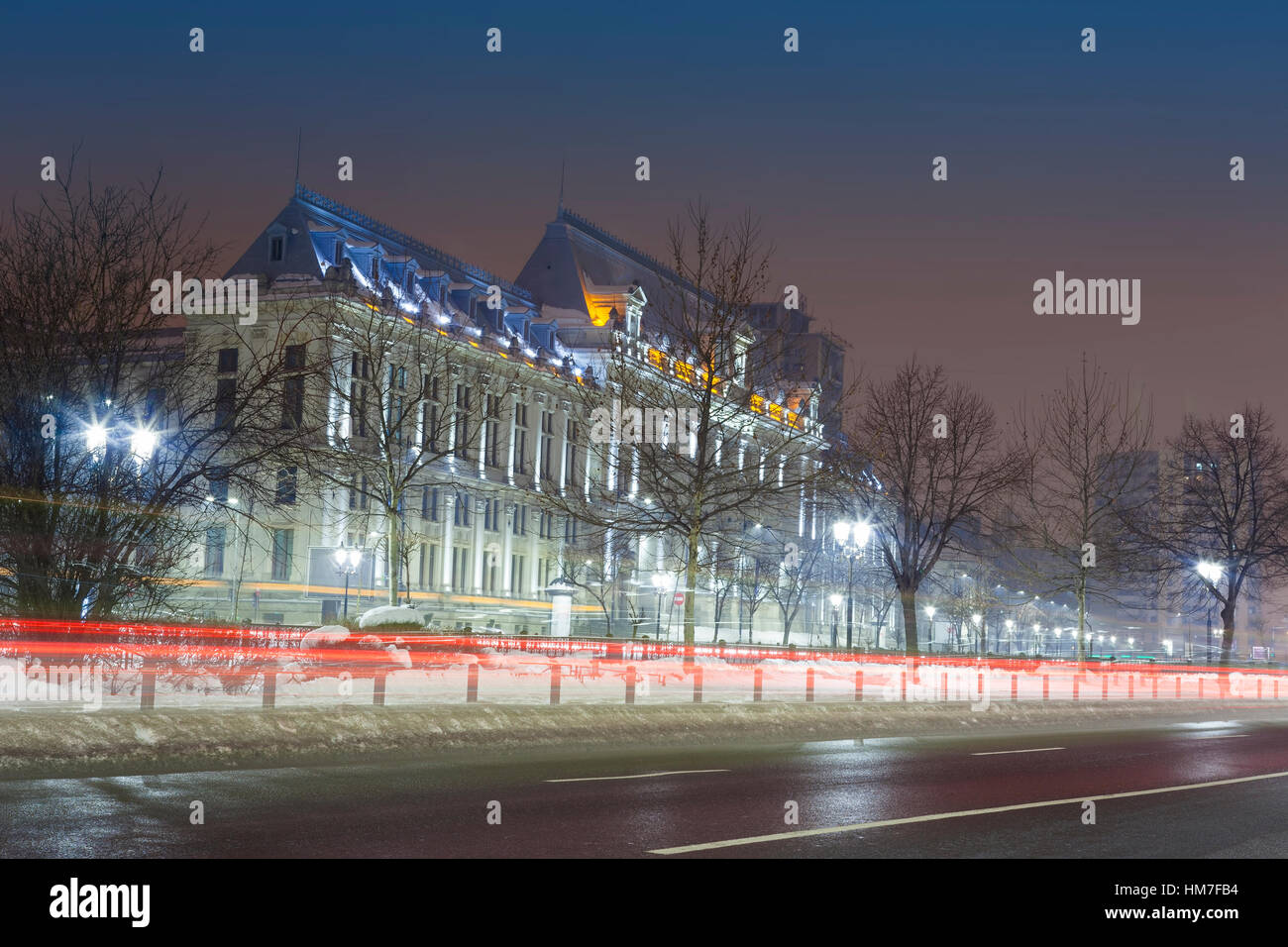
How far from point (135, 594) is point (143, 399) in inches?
132

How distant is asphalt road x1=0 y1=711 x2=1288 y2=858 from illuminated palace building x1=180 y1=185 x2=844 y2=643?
25576 millimetres

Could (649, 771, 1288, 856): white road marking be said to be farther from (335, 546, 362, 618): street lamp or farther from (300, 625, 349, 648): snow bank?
(335, 546, 362, 618): street lamp

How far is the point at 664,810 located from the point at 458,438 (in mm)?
49574

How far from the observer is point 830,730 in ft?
82.2

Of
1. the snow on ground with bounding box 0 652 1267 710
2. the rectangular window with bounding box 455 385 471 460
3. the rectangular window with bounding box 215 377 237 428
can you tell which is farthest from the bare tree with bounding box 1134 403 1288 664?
the rectangular window with bounding box 215 377 237 428

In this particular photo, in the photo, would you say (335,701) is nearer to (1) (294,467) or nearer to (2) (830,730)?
(1) (294,467)

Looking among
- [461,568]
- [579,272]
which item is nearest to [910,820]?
[461,568]

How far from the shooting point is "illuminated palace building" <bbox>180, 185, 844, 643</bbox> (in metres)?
53.2

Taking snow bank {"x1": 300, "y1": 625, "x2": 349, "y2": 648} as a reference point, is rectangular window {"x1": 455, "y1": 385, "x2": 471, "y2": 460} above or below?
above

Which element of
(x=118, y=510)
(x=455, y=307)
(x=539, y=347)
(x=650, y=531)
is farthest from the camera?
(x=539, y=347)

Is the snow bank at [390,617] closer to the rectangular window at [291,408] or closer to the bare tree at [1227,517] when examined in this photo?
the rectangular window at [291,408]

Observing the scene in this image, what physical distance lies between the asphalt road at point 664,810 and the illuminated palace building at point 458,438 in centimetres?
2558

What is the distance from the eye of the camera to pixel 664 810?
11.9 metres
